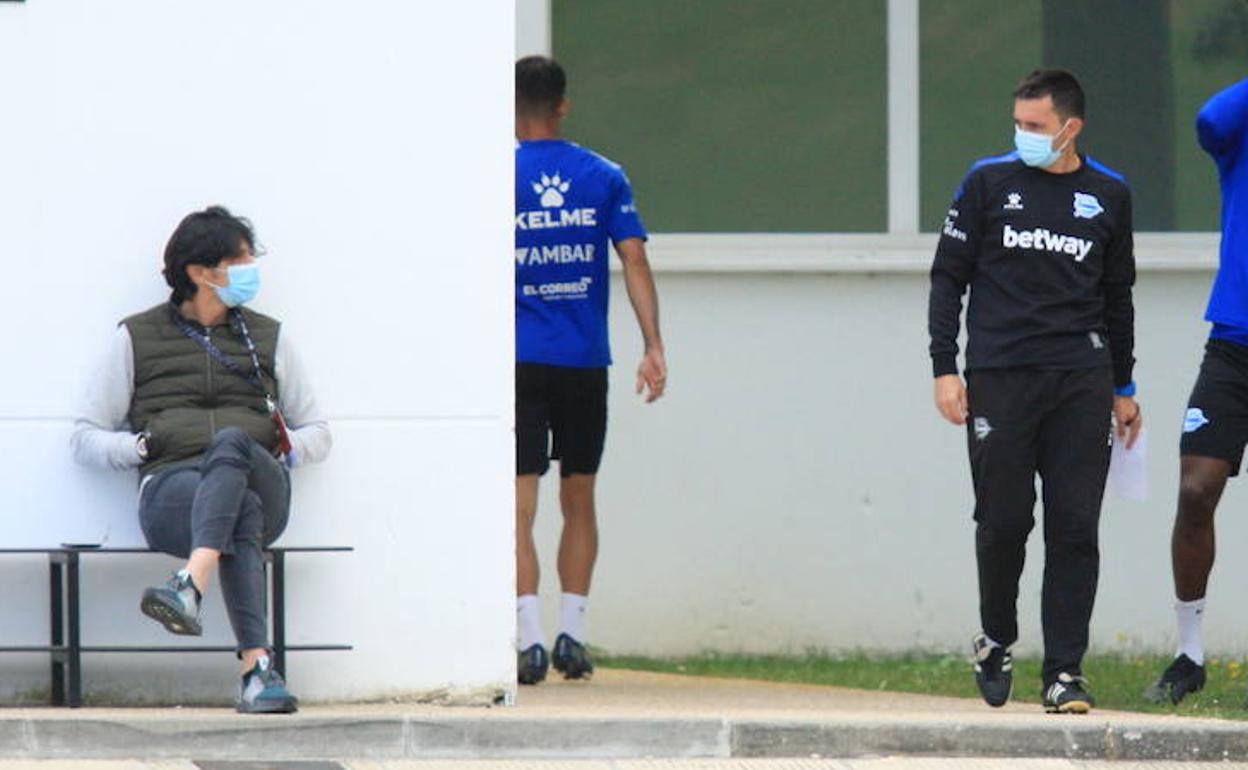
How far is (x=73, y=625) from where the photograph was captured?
319 inches

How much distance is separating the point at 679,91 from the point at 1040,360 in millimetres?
3145

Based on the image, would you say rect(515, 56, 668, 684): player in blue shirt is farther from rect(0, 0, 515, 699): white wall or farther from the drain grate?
the drain grate

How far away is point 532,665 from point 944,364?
189 centimetres

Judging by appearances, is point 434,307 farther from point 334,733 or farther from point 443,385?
point 334,733

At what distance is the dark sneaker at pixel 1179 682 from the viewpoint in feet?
28.7

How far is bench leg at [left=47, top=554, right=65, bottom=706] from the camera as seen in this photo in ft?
26.6

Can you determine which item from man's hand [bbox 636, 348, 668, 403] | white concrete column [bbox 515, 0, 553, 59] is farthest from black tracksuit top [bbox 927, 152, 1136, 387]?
white concrete column [bbox 515, 0, 553, 59]

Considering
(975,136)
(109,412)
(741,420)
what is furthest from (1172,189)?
(109,412)

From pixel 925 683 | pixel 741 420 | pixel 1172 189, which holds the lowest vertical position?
pixel 925 683

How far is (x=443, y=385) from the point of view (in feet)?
27.2

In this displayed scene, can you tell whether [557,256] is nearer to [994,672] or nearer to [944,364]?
[944,364]

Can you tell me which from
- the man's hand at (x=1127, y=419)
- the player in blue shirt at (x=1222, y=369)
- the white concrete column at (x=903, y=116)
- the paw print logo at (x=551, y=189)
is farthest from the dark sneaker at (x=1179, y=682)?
the white concrete column at (x=903, y=116)

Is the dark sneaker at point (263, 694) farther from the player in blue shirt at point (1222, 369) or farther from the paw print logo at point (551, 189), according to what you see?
the player in blue shirt at point (1222, 369)

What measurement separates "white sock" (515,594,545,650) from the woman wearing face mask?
1.49 meters
